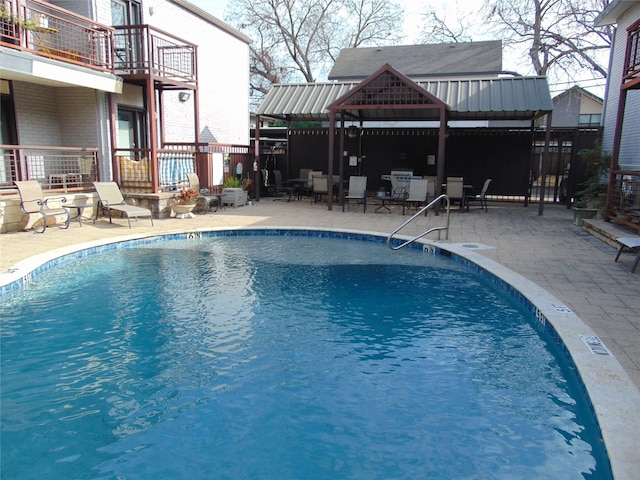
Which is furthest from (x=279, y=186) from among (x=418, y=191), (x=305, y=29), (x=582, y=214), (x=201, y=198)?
(x=305, y=29)

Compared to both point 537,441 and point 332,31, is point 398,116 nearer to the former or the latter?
point 537,441

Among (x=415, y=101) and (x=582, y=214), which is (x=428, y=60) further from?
(x=582, y=214)

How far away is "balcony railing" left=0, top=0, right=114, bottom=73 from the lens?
9.43 m

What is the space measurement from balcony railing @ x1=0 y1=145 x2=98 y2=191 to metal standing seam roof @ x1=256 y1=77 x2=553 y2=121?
16.7 feet

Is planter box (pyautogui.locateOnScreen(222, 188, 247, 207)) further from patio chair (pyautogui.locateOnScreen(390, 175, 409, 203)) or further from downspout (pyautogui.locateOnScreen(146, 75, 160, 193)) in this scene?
patio chair (pyautogui.locateOnScreen(390, 175, 409, 203))

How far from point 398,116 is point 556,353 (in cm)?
1248

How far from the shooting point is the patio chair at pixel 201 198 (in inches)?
496

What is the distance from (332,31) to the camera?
110 feet

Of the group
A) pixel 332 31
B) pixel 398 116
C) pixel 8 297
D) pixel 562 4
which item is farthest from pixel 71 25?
pixel 332 31

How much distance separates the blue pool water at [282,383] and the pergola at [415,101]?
21.3 ft

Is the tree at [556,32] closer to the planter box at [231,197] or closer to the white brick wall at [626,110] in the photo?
A: the white brick wall at [626,110]

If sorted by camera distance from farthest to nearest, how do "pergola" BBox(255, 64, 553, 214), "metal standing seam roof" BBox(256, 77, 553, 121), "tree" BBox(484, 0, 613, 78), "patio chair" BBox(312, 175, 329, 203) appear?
"tree" BBox(484, 0, 613, 78), "patio chair" BBox(312, 175, 329, 203), "metal standing seam roof" BBox(256, 77, 553, 121), "pergola" BBox(255, 64, 553, 214)

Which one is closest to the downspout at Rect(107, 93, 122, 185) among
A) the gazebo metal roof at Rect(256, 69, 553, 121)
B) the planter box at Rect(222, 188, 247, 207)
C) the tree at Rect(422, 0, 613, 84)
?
the planter box at Rect(222, 188, 247, 207)

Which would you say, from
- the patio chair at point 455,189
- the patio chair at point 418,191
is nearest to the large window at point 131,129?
the patio chair at point 418,191
